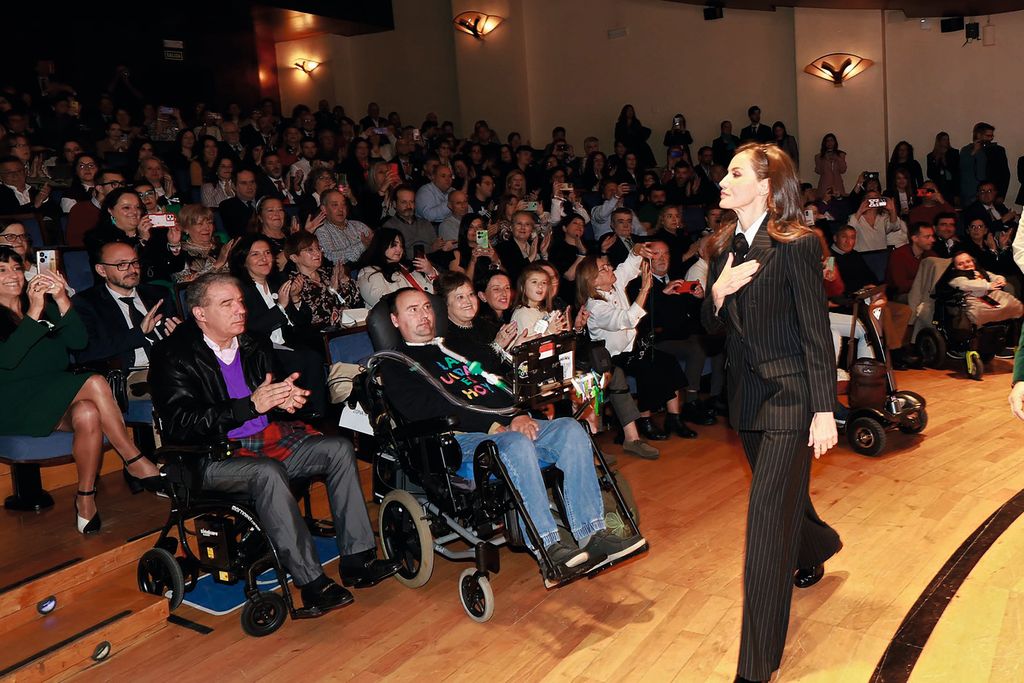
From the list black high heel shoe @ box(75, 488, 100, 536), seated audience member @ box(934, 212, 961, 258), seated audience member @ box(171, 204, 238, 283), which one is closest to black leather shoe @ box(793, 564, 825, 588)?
black high heel shoe @ box(75, 488, 100, 536)

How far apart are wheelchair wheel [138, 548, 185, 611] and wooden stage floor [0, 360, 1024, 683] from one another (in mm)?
109

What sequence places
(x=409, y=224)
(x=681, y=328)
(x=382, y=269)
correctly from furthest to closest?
1. (x=409, y=224)
2. (x=681, y=328)
3. (x=382, y=269)

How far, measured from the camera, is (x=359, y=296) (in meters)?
5.20

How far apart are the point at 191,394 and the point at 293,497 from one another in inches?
18.5

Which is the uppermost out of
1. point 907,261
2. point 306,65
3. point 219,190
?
point 306,65

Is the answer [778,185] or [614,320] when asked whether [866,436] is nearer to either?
[614,320]

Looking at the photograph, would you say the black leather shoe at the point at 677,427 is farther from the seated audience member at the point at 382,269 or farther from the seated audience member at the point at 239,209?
the seated audience member at the point at 239,209

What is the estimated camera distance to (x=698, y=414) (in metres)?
5.23

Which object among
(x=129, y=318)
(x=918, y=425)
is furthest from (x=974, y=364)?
(x=129, y=318)

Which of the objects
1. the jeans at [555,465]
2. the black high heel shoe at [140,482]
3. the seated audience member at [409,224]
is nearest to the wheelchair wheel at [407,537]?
the jeans at [555,465]

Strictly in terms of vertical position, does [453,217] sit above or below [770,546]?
above

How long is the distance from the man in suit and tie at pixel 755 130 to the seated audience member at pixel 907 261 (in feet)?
14.7

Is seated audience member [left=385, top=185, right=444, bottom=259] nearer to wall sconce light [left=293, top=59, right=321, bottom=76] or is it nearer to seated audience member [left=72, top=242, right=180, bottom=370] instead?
seated audience member [left=72, top=242, right=180, bottom=370]

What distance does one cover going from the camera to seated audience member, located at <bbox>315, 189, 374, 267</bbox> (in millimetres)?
5793
